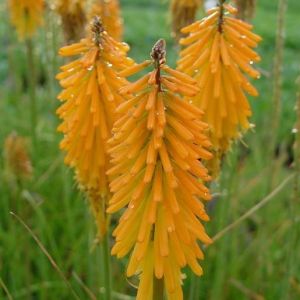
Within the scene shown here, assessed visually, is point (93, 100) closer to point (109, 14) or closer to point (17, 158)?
point (17, 158)

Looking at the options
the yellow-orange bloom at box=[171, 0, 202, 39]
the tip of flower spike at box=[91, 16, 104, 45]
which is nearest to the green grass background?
the yellow-orange bloom at box=[171, 0, 202, 39]

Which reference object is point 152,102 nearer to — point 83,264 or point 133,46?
point 83,264

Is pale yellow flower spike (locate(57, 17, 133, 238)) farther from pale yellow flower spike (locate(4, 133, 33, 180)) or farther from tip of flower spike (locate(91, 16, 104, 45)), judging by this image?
pale yellow flower spike (locate(4, 133, 33, 180))

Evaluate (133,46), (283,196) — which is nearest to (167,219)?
(283,196)

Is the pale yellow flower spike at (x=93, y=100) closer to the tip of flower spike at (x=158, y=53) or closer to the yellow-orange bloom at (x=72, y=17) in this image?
the tip of flower spike at (x=158, y=53)

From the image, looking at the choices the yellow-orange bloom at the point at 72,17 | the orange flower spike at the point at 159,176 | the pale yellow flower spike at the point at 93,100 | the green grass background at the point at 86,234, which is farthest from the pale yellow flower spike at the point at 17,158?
the orange flower spike at the point at 159,176

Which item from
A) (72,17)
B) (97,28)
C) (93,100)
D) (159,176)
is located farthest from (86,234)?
(159,176)
